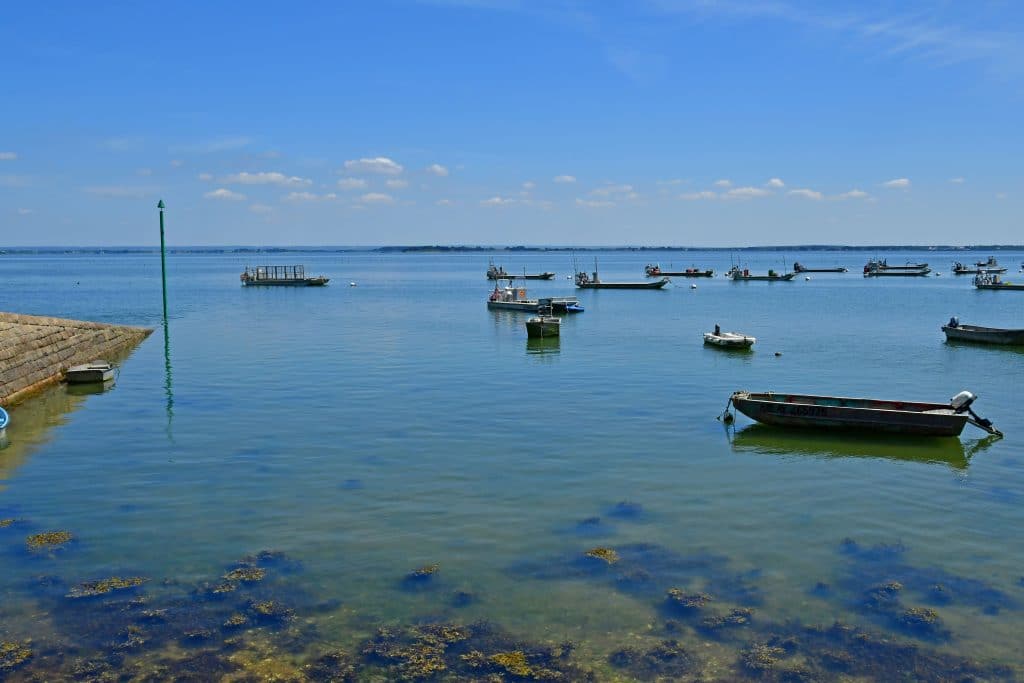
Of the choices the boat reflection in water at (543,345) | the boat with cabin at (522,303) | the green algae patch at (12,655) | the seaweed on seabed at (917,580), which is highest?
the boat with cabin at (522,303)

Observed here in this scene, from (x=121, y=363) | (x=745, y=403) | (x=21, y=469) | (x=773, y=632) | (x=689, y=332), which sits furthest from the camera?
(x=689, y=332)

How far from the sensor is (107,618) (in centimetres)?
1237

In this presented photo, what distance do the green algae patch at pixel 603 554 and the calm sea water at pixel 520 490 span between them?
0.33 meters

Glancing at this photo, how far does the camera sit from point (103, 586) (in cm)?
1353

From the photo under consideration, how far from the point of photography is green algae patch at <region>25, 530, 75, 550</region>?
50.2 feet

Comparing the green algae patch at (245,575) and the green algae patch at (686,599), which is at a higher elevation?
the green algae patch at (245,575)

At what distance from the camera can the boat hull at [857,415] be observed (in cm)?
2400

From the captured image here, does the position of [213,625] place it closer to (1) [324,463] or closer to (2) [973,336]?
(1) [324,463]

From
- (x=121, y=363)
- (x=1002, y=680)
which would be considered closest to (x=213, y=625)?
(x=1002, y=680)

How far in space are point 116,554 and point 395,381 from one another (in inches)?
779

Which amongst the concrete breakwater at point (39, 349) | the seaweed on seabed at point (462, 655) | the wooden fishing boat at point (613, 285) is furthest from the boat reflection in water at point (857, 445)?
the wooden fishing boat at point (613, 285)

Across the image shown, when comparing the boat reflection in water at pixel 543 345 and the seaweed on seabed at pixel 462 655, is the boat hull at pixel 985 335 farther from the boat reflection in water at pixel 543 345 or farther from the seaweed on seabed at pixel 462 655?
the seaweed on seabed at pixel 462 655

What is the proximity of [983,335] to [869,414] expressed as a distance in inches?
1130

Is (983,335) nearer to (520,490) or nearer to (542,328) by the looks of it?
(542,328)
